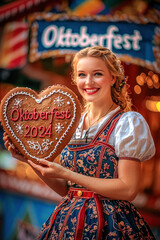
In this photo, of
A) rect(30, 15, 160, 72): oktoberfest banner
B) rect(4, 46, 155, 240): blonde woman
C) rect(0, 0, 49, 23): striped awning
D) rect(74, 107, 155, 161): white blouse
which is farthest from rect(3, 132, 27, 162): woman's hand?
rect(0, 0, 49, 23): striped awning

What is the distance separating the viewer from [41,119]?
1.26 metres

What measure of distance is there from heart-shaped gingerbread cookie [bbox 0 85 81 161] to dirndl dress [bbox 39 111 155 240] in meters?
0.09

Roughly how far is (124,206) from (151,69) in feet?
3.42

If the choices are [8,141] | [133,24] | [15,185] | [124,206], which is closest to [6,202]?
[15,185]

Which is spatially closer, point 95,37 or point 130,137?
point 130,137

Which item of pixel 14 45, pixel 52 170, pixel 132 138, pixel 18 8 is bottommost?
pixel 52 170

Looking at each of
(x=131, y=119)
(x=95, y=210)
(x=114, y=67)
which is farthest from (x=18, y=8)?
(x=95, y=210)

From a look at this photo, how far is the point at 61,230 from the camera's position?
117cm

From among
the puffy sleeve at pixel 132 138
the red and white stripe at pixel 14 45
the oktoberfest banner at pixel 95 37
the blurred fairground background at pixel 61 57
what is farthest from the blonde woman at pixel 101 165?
the red and white stripe at pixel 14 45

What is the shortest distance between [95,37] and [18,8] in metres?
0.71

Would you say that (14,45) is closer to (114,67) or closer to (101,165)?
(114,67)

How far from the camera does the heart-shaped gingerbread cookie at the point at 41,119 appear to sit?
1.22 meters

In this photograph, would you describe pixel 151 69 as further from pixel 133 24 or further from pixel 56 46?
pixel 56 46

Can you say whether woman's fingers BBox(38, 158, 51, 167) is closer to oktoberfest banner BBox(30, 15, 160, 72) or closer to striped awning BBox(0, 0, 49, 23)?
oktoberfest banner BBox(30, 15, 160, 72)
